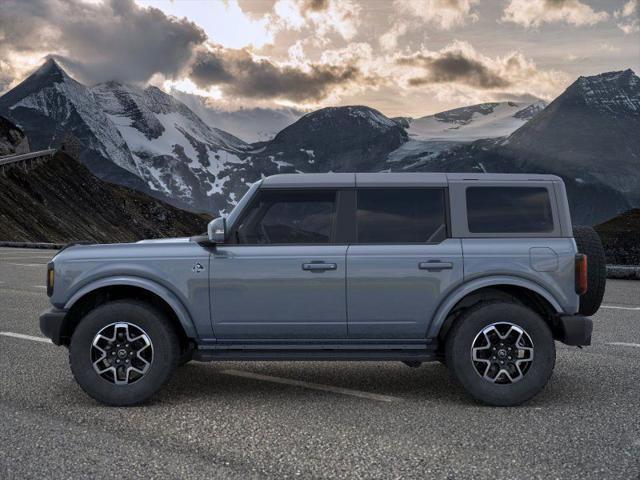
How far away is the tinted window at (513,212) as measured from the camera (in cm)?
594

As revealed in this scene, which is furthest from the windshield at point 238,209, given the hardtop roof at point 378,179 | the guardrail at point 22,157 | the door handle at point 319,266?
the guardrail at point 22,157

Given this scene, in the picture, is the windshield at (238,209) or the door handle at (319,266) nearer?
the door handle at (319,266)

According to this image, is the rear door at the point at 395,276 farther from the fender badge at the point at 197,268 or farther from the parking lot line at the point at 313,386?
the fender badge at the point at 197,268

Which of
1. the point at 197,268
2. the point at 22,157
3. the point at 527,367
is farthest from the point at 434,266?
the point at 22,157

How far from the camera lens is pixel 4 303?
1264cm

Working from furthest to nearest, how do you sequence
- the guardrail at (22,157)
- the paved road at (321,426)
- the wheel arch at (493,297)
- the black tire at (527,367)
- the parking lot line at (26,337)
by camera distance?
the guardrail at (22,157) < the parking lot line at (26,337) < the wheel arch at (493,297) < the black tire at (527,367) < the paved road at (321,426)

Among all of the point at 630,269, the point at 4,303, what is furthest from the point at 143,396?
the point at 630,269

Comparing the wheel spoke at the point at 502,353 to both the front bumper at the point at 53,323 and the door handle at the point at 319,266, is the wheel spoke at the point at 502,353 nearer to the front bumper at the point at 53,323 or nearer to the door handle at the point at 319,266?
the door handle at the point at 319,266

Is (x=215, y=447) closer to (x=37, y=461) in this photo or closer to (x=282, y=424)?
(x=282, y=424)

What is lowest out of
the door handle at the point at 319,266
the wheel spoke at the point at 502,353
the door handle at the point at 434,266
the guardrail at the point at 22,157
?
the wheel spoke at the point at 502,353

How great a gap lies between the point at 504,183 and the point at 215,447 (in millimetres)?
3067

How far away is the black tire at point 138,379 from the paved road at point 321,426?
0.41ft

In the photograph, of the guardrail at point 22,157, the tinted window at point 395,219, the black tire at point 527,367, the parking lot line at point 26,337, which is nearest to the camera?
the black tire at point 527,367

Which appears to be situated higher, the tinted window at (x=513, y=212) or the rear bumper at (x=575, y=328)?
the tinted window at (x=513, y=212)
